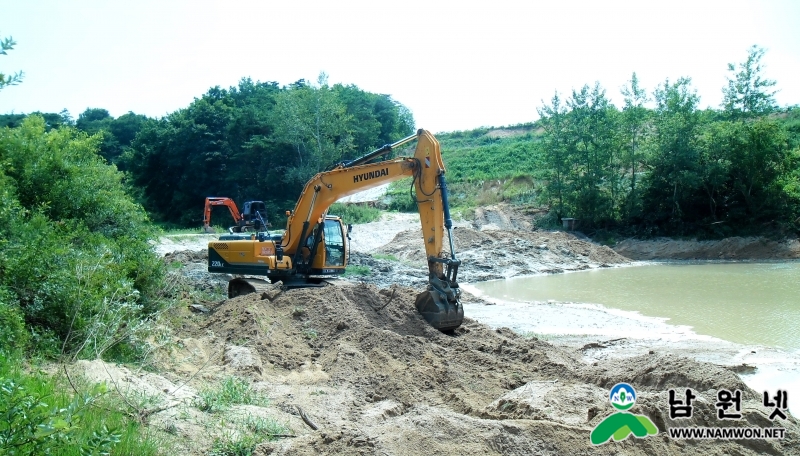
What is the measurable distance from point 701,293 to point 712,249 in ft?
42.4

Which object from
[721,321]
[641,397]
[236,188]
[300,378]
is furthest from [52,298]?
[236,188]

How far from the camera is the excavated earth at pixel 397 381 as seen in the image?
4707mm

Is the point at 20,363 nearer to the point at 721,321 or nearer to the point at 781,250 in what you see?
the point at 721,321

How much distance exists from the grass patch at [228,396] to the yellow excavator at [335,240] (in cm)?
396

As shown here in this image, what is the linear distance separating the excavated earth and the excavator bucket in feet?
0.60

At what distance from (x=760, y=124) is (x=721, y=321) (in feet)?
63.1

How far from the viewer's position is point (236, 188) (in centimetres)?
4431

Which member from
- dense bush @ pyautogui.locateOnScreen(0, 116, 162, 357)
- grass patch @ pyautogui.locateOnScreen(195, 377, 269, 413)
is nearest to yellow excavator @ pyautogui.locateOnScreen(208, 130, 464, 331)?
dense bush @ pyautogui.locateOnScreen(0, 116, 162, 357)

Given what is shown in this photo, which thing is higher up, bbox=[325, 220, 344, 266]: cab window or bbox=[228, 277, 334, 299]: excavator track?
bbox=[325, 220, 344, 266]: cab window

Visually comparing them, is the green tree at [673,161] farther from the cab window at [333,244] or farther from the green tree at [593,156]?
the cab window at [333,244]

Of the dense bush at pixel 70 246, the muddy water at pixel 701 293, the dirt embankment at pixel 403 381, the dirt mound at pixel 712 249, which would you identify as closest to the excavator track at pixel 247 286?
the dirt embankment at pixel 403 381

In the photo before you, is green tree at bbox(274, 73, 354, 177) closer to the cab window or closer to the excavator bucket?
the cab window

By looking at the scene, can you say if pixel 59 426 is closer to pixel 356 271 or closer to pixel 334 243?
pixel 334 243

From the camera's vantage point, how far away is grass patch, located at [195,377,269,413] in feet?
18.2
